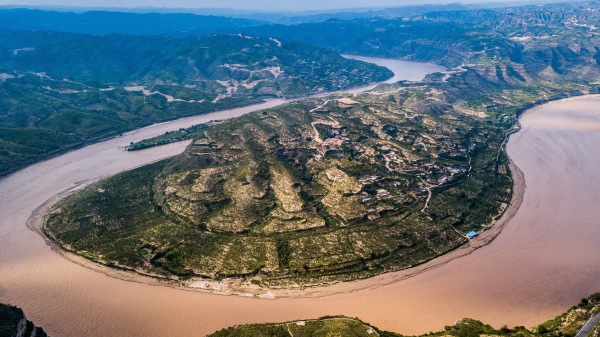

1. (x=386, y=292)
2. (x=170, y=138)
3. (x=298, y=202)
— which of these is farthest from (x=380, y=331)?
(x=170, y=138)

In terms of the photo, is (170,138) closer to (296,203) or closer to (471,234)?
(296,203)

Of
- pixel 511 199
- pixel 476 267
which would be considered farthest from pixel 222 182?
pixel 511 199

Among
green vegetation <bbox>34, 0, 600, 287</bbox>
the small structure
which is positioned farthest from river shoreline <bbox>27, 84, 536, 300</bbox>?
green vegetation <bbox>34, 0, 600, 287</bbox>

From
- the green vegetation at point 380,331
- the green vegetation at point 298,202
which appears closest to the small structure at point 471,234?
the green vegetation at point 298,202

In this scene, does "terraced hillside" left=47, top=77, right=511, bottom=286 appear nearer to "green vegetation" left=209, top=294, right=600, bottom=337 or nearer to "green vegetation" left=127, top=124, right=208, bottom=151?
"green vegetation" left=209, top=294, right=600, bottom=337

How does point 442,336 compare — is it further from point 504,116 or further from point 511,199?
point 504,116

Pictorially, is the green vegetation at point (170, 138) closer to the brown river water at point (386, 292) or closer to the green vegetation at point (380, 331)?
the brown river water at point (386, 292)
